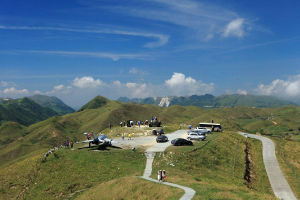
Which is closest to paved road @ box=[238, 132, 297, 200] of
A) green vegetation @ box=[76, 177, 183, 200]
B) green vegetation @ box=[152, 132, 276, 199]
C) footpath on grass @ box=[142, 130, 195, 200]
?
green vegetation @ box=[152, 132, 276, 199]

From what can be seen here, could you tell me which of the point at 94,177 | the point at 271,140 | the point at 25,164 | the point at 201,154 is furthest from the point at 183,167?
the point at 271,140

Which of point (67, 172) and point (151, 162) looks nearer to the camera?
point (67, 172)

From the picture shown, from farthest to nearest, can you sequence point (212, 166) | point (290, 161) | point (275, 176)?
point (290, 161) → point (275, 176) → point (212, 166)

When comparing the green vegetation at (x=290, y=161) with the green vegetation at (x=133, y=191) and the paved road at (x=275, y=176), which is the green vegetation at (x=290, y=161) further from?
the green vegetation at (x=133, y=191)

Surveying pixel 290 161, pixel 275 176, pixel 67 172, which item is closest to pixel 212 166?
pixel 275 176

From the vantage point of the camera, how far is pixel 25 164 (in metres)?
51.1

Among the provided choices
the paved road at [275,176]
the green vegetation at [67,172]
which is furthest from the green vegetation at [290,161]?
the green vegetation at [67,172]

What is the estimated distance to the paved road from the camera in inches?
1544

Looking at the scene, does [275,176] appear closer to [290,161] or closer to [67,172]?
[290,161]

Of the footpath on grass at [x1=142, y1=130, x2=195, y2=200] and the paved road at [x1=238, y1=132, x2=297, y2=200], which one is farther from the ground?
the footpath on grass at [x1=142, y1=130, x2=195, y2=200]

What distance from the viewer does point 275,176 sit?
47.8 metres

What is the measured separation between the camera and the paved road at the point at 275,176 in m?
39.2

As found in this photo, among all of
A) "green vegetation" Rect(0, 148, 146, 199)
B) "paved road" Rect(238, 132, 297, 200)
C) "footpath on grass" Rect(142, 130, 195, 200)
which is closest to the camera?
"footpath on grass" Rect(142, 130, 195, 200)

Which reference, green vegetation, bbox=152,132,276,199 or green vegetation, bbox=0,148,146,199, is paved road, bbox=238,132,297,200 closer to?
green vegetation, bbox=152,132,276,199
